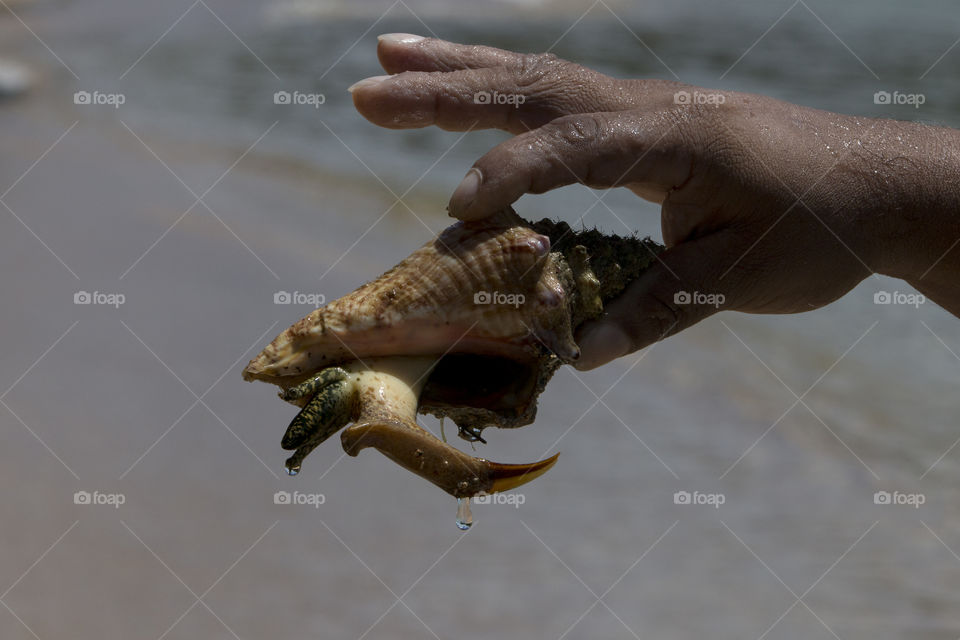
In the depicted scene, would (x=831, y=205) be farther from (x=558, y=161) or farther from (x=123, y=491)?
(x=123, y=491)

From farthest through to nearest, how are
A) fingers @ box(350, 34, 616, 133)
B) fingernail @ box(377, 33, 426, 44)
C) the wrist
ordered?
fingernail @ box(377, 33, 426, 44) → fingers @ box(350, 34, 616, 133) → the wrist

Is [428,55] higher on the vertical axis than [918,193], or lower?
higher

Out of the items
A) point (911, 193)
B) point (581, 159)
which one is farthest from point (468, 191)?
point (911, 193)

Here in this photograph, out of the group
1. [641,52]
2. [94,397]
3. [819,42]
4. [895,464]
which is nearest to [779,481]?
[895,464]

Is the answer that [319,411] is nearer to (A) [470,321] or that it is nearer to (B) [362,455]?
(A) [470,321]

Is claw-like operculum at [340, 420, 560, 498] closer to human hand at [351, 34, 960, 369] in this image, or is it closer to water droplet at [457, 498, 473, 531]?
water droplet at [457, 498, 473, 531]

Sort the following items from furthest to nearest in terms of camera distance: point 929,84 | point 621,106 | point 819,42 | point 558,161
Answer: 1. point 819,42
2. point 929,84
3. point 621,106
4. point 558,161

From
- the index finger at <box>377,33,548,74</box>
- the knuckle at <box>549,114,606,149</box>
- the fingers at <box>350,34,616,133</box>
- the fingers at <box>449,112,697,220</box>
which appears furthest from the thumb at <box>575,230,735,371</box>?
the index finger at <box>377,33,548,74</box>
